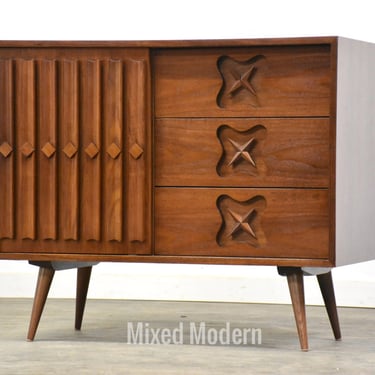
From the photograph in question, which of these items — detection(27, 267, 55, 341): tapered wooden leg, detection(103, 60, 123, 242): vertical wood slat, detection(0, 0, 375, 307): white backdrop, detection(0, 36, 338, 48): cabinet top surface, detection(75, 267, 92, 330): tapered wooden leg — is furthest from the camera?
detection(0, 0, 375, 307): white backdrop

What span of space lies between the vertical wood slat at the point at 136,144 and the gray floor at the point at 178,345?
0.93ft

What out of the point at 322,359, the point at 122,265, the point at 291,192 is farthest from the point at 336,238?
the point at 122,265

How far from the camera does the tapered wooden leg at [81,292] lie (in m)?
2.58

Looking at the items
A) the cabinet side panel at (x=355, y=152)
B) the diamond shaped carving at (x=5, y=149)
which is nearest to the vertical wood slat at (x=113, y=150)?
the diamond shaped carving at (x=5, y=149)

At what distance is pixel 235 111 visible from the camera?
2184 mm

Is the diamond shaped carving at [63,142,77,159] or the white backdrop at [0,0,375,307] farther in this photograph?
the white backdrop at [0,0,375,307]

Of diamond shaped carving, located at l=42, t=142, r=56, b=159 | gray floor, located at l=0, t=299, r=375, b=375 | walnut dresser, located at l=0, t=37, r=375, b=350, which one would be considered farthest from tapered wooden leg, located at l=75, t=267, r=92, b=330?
diamond shaped carving, located at l=42, t=142, r=56, b=159

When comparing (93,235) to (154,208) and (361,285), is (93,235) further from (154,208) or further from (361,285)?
(361,285)

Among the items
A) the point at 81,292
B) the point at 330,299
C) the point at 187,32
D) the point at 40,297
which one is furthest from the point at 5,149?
the point at 187,32

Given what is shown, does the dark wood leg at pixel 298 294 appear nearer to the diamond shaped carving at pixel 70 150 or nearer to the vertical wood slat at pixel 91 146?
the vertical wood slat at pixel 91 146

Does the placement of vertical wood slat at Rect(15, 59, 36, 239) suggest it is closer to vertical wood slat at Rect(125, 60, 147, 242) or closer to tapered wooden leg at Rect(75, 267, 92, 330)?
vertical wood slat at Rect(125, 60, 147, 242)

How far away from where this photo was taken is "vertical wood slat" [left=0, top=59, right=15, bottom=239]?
2.26 meters

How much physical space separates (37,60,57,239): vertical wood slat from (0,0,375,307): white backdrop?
101cm

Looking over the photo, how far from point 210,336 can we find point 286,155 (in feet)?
1.90
